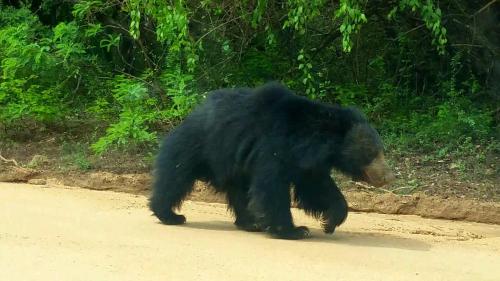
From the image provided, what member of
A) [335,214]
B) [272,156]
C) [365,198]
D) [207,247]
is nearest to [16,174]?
[365,198]

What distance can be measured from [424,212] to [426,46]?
433 centimetres

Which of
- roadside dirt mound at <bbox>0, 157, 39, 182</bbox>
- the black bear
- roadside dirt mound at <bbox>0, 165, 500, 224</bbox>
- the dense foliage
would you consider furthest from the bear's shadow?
the dense foliage

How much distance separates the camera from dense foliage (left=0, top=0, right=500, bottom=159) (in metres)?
11.6

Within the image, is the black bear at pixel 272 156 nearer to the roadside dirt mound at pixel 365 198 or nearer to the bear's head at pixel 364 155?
the bear's head at pixel 364 155

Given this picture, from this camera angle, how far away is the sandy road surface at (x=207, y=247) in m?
5.78

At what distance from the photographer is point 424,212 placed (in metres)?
9.44

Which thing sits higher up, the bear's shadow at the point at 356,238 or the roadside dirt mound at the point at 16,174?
the bear's shadow at the point at 356,238

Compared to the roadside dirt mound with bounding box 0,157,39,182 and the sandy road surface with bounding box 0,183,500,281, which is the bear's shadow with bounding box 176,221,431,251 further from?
the roadside dirt mound with bounding box 0,157,39,182

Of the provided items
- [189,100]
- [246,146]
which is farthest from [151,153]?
[246,146]

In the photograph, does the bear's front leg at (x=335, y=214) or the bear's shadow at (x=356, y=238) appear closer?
the bear's shadow at (x=356, y=238)

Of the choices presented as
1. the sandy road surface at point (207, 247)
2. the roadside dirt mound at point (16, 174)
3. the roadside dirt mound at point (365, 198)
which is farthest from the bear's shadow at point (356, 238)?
the roadside dirt mound at point (16, 174)

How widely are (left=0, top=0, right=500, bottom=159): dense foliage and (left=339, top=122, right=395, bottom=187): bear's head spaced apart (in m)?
3.51

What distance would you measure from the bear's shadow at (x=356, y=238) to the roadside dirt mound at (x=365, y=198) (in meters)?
0.58

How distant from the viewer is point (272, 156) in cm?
745
